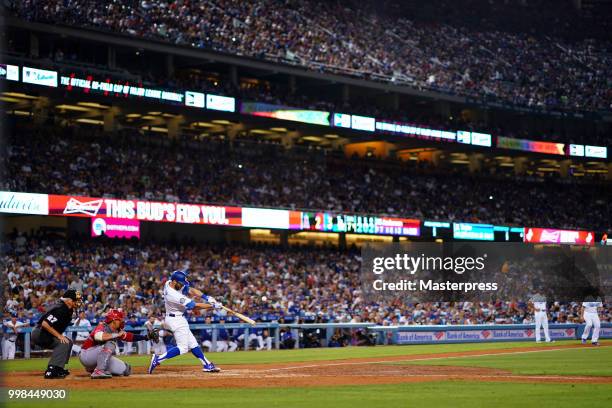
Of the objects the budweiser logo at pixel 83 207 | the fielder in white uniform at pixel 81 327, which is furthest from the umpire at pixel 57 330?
the budweiser logo at pixel 83 207

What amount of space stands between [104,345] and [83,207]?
848 inches

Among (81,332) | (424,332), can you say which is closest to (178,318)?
(81,332)

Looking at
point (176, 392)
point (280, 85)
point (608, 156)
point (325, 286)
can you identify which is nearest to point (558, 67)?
point (608, 156)

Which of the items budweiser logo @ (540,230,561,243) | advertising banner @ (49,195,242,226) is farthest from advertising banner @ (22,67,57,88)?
budweiser logo @ (540,230,561,243)

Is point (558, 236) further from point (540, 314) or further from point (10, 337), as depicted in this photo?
point (10, 337)

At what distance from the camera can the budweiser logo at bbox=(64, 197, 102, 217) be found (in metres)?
35.4

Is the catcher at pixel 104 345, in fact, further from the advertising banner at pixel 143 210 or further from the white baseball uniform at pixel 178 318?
the advertising banner at pixel 143 210

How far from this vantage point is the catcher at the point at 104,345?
14.5 m

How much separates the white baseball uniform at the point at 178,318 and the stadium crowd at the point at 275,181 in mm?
20682

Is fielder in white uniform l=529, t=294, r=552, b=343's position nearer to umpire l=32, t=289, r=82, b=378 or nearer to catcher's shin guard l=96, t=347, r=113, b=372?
catcher's shin guard l=96, t=347, r=113, b=372

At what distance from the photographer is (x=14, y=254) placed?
32.8m

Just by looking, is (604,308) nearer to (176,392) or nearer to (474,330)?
(474,330)

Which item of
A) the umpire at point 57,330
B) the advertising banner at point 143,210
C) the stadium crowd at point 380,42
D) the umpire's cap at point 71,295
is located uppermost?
the stadium crowd at point 380,42

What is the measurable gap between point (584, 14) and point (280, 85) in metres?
28.5
